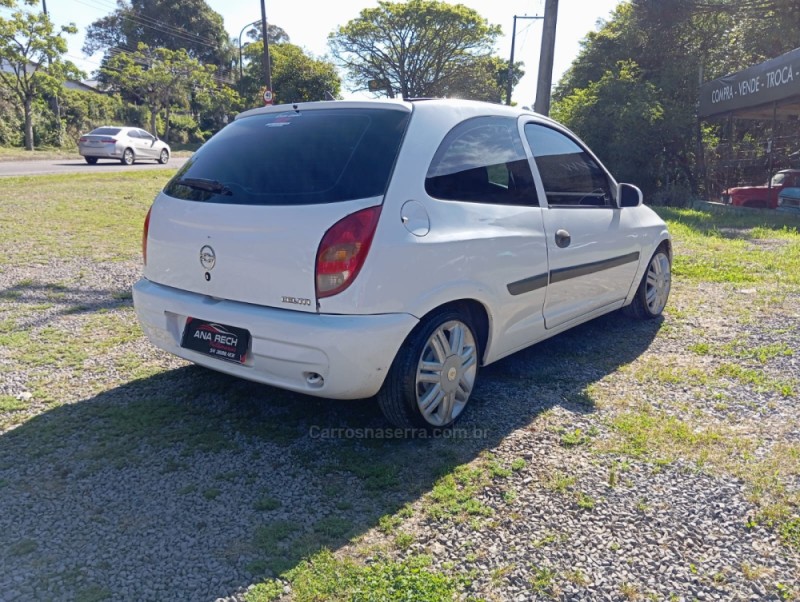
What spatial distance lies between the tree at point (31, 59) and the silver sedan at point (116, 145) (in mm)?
8558

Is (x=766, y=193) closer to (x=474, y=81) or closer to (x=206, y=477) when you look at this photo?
(x=206, y=477)

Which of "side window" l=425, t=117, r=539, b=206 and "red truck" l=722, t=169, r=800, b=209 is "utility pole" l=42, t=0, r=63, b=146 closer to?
"red truck" l=722, t=169, r=800, b=209

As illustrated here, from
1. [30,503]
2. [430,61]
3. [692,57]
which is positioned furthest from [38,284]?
[430,61]

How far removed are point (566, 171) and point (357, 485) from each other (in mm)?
2545

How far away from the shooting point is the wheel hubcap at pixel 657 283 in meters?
5.31

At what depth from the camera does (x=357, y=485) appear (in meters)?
2.92

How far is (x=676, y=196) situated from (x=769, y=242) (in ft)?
29.4

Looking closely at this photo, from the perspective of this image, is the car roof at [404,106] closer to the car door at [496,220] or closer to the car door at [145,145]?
the car door at [496,220]

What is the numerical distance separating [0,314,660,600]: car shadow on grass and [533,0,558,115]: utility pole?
27.3 feet

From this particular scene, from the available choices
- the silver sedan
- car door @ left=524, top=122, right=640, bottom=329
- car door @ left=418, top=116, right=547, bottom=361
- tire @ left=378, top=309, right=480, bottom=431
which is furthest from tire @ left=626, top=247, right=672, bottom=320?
the silver sedan

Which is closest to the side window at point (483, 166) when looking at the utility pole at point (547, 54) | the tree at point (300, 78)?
the utility pole at point (547, 54)

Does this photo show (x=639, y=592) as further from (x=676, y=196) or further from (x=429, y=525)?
(x=676, y=196)

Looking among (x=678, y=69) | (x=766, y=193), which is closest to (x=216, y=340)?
(x=766, y=193)

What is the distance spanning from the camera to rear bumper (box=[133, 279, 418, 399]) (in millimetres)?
2848
